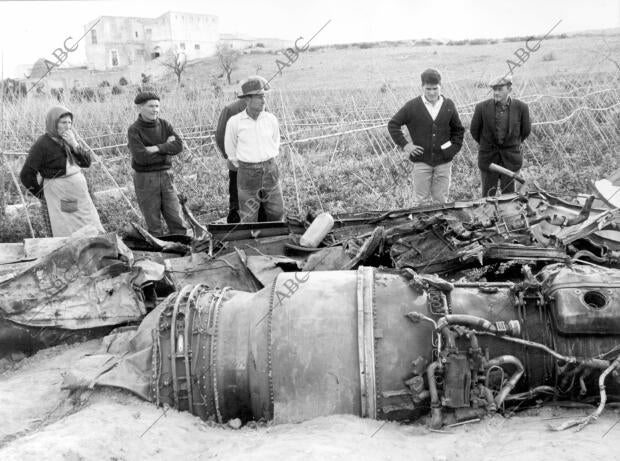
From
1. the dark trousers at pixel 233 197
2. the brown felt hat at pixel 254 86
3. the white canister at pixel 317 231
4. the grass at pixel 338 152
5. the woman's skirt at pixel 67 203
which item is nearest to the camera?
the white canister at pixel 317 231

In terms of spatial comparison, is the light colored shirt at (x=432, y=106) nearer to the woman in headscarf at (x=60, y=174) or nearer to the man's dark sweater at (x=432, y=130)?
the man's dark sweater at (x=432, y=130)

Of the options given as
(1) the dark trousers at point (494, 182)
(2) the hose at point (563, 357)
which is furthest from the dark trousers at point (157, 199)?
(2) the hose at point (563, 357)

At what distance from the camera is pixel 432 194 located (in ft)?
23.9

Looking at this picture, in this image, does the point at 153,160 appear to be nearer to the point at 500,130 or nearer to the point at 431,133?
the point at 431,133

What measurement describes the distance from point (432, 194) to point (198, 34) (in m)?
59.4

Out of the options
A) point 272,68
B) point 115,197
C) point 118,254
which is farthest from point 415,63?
point 118,254

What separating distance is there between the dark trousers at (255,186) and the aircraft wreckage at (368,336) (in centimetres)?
239

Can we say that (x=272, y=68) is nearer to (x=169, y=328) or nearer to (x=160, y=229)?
(x=160, y=229)

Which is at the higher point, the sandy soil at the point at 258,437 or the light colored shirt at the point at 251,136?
the light colored shirt at the point at 251,136

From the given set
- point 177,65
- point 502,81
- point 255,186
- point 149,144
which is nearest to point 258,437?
point 255,186

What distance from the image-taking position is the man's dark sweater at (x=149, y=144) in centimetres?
676

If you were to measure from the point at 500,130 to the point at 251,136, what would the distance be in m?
3.01

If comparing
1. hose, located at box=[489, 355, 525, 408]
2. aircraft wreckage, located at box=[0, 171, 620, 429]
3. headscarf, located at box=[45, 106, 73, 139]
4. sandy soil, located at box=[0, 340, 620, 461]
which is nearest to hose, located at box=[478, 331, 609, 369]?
aircraft wreckage, located at box=[0, 171, 620, 429]

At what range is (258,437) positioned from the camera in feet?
11.6
